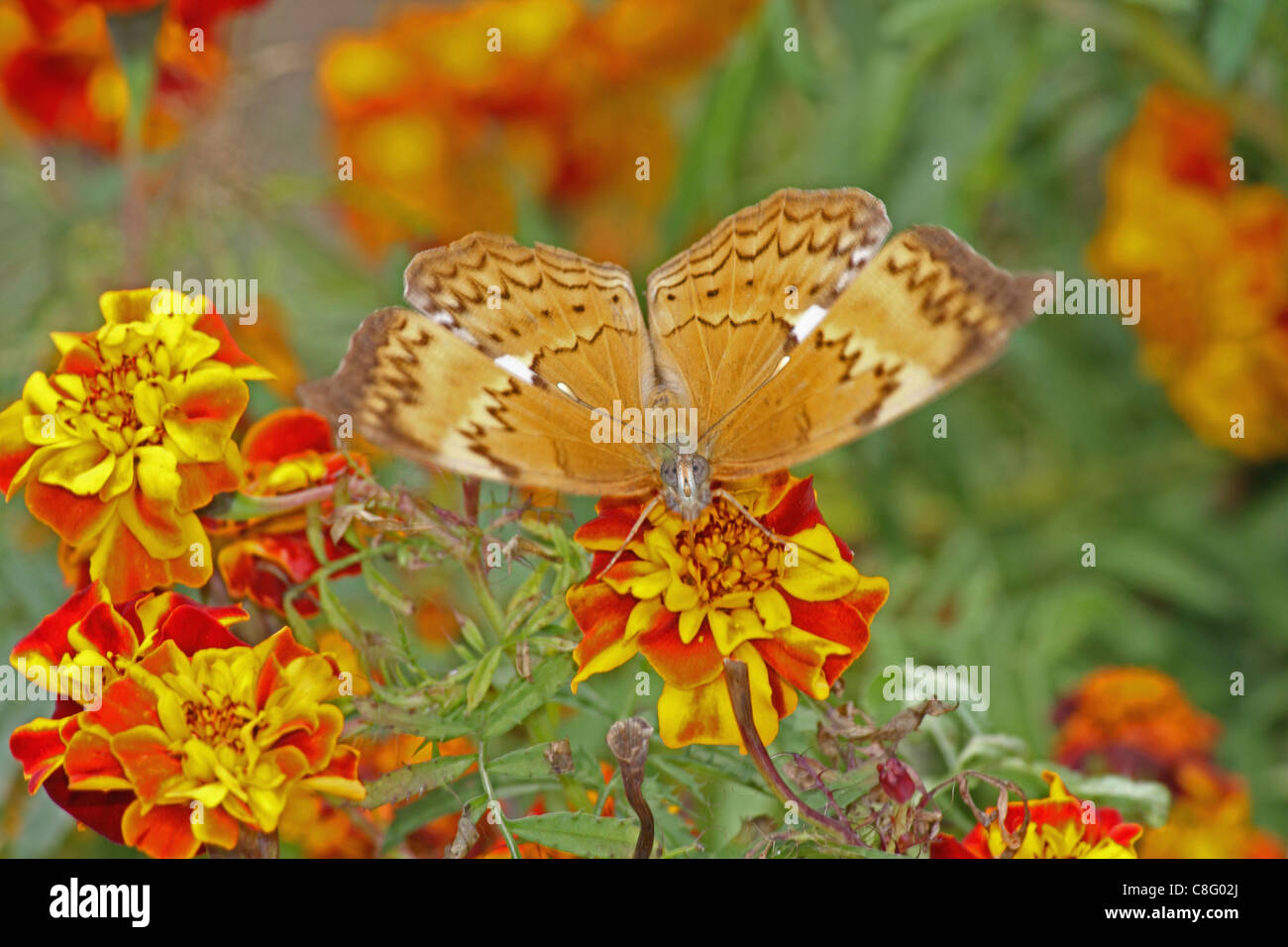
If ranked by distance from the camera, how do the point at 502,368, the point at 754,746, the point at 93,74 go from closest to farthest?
the point at 754,746 < the point at 502,368 < the point at 93,74

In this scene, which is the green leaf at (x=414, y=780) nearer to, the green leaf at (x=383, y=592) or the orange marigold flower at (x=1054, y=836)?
the green leaf at (x=383, y=592)

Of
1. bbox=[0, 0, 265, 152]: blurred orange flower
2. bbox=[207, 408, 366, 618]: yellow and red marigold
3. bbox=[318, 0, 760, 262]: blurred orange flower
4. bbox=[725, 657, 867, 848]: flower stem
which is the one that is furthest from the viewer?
bbox=[318, 0, 760, 262]: blurred orange flower

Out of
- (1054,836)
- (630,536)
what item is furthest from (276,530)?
(1054,836)

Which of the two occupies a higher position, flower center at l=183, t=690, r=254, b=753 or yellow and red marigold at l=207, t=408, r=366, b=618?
yellow and red marigold at l=207, t=408, r=366, b=618

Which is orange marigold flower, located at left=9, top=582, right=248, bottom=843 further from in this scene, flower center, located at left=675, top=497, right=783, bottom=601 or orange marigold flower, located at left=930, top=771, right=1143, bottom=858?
orange marigold flower, located at left=930, top=771, right=1143, bottom=858

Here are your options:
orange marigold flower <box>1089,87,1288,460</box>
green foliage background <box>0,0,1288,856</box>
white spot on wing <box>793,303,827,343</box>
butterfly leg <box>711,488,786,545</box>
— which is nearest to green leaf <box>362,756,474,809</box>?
butterfly leg <box>711,488,786,545</box>

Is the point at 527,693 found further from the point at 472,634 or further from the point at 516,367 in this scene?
the point at 516,367
